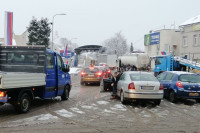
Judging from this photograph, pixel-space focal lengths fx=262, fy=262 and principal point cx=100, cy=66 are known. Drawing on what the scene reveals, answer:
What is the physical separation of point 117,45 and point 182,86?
277 feet

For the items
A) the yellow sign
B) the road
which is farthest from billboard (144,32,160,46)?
the road

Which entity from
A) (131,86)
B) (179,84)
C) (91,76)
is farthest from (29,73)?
(91,76)

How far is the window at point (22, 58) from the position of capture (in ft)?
33.2

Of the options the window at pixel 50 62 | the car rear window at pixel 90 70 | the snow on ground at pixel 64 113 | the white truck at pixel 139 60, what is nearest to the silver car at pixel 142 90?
the snow on ground at pixel 64 113

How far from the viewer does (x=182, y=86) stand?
1204 cm

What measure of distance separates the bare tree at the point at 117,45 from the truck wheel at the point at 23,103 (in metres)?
86.8

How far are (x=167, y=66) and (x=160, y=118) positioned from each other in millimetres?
19286

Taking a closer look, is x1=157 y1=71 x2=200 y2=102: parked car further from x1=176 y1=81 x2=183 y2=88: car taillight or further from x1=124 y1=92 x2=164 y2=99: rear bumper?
x1=124 y1=92 x2=164 y2=99: rear bumper

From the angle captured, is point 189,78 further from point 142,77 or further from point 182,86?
point 142,77

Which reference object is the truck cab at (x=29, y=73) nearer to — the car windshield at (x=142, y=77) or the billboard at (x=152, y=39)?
the car windshield at (x=142, y=77)

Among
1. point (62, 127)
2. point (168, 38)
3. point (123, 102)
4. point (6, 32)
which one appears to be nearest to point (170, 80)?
point (123, 102)

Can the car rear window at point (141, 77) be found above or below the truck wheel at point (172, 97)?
above

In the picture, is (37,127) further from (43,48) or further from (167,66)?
(167,66)

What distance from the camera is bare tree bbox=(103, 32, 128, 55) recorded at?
313 ft
